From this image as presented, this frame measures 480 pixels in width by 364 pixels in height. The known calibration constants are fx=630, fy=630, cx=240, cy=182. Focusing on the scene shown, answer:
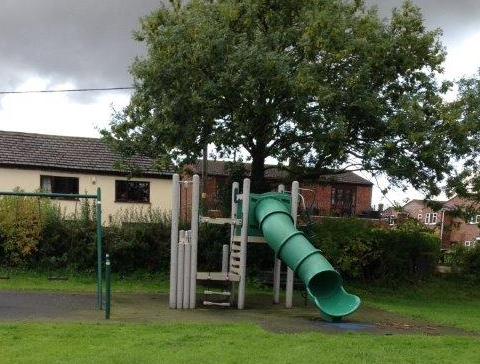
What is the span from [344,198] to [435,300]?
23.6 m

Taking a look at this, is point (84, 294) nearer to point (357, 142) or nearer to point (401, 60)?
point (357, 142)

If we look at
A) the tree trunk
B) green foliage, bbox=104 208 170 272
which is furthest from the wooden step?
green foliage, bbox=104 208 170 272

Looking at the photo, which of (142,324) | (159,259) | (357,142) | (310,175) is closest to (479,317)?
(357,142)

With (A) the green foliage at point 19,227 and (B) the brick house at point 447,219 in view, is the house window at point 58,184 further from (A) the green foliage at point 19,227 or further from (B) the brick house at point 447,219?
(B) the brick house at point 447,219

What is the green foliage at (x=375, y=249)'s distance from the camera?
1806 cm

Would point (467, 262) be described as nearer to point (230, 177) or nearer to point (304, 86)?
point (230, 177)

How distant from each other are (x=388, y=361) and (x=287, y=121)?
33.7 feet

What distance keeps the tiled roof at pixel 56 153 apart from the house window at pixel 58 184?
1.67ft

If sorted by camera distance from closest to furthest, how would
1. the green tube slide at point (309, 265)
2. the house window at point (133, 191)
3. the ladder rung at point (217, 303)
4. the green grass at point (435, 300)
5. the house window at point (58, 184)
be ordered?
the green tube slide at point (309, 265) < the ladder rung at point (217, 303) < the green grass at point (435, 300) < the house window at point (58, 184) < the house window at point (133, 191)

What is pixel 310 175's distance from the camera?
1889 centimetres

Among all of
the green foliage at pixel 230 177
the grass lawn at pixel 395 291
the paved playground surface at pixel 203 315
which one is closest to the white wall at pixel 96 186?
the green foliage at pixel 230 177

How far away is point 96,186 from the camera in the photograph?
29.7 meters

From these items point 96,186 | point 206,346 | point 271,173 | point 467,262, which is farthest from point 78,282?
point 467,262

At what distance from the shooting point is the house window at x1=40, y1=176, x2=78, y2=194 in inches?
1148
